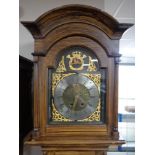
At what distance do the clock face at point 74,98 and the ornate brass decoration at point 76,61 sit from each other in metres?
0.04

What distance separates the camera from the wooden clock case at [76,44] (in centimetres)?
105

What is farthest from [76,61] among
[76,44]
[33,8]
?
[33,8]

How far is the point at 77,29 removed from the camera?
1069mm

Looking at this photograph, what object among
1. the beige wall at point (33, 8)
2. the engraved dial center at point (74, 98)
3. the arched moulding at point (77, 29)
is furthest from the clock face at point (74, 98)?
the beige wall at point (33, 8)

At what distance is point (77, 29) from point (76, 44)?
0.07 metres

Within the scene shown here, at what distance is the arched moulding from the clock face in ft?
0.61

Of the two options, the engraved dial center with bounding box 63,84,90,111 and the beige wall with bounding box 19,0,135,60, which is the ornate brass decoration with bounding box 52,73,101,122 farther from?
the beige wall with bounding box 19,0,135,60

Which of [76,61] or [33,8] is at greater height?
[33,8]

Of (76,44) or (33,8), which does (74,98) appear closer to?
(76,44)

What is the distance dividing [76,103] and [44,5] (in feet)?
2.97

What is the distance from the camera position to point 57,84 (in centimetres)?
109

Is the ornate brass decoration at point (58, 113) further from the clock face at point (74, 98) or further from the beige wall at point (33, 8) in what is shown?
the beige wall at point (33, 8)
